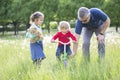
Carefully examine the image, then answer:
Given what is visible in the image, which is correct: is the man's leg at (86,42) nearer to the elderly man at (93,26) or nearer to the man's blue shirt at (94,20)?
the elderly man at (93,26)

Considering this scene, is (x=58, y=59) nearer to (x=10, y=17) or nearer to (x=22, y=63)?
(x=22, y=63)

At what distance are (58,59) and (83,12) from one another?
56.6 inches

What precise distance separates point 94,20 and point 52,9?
42.6 meters

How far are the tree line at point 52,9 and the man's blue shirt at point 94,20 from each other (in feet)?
111

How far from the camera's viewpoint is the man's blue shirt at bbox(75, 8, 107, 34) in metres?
7.99

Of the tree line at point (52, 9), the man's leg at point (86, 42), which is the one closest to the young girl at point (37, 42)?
the man's leg at point (86, 42)

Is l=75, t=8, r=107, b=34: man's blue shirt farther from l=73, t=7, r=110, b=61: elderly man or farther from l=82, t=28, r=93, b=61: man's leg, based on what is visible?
l=82, t=28, r=93, b=61: man's leg

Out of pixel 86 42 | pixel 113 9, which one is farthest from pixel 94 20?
pixel 113 9

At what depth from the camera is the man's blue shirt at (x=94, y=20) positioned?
7.99 meters

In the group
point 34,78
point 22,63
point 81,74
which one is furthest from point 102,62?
point 22,63

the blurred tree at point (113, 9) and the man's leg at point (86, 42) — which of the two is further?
the blurred tree at point (113, 9)

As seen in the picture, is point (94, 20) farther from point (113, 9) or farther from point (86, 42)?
point (113, 9)

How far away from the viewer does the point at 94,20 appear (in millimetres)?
8109

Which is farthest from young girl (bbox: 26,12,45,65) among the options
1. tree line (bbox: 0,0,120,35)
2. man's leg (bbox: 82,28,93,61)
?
tree line (bbox: 0,0,120,35)
